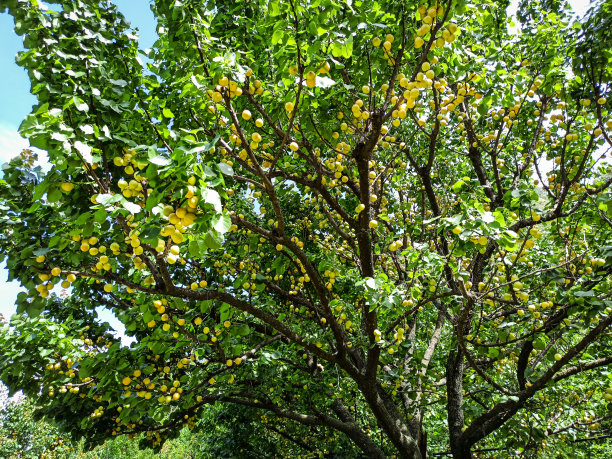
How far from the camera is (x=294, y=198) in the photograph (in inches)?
236

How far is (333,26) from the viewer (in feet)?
7.99

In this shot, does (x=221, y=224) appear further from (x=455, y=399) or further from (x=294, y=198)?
(x=455, y=399)

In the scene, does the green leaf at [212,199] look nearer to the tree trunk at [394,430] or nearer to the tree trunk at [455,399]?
the tree trunk at [394,430]

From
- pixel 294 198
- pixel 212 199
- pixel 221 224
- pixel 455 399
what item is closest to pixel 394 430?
pixel 455 399

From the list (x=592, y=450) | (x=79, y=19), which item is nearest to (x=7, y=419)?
(x=79, y=19)

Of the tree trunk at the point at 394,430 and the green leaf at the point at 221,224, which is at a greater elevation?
the tree trunk at the point at 394,430

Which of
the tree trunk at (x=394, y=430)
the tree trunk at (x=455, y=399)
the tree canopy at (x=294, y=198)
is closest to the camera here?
the tree canopy at (x=294, y=198)

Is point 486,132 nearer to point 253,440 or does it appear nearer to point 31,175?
point 31,175

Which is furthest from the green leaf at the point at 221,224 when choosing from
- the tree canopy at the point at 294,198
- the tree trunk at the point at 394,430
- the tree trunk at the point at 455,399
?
the tree trunk at the point at 455,399

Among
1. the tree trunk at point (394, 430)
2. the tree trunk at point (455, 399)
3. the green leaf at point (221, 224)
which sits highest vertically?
the tree trunk at point (455, 399)

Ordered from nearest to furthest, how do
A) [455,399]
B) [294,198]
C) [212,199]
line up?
[212,199]
[455,399]
[294,198]

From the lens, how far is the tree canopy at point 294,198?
2391 millimetres

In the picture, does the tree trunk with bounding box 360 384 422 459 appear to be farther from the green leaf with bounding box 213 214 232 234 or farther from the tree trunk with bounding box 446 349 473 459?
the green leaf with bounding box 213 214 232 234

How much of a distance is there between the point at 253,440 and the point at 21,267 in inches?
327
